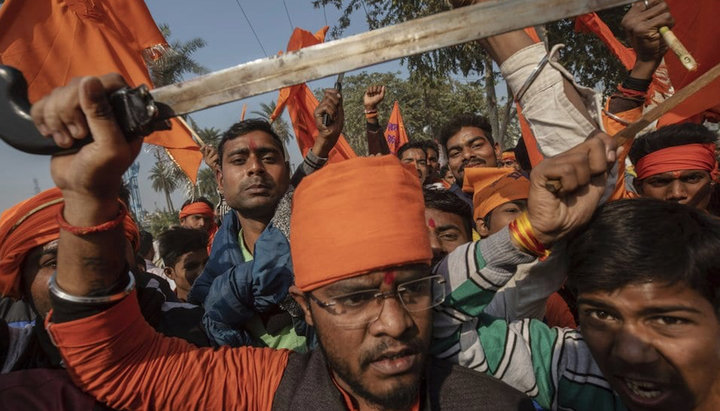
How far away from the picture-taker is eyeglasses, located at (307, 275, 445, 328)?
154cm

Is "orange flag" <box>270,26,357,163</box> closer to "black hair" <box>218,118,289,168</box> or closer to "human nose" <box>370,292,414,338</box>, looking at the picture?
"black hair" <box>218,118,289,168</box>

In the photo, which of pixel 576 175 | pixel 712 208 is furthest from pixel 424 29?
pixel 712 208

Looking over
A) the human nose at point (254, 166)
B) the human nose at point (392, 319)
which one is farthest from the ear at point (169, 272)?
the human nose at point (392, 319)

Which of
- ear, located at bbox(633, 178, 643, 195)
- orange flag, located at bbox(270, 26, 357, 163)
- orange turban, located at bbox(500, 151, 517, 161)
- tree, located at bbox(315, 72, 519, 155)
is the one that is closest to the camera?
ear, located at bbox(633, 178, 643, 195)

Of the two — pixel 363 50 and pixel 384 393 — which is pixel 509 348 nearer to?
pixel 384 393

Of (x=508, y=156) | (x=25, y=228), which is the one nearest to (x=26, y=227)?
(x=25, y=228)

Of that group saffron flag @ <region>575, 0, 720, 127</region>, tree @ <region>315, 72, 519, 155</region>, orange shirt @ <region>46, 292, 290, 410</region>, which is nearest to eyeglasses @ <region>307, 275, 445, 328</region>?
orange shirt @ <region>46, 292, 290, 410</region>

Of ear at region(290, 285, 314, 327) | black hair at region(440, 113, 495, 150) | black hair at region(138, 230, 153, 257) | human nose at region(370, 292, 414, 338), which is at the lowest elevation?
human nose at region(370, 292, 414, 338)

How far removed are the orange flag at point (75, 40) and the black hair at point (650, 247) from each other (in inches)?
129

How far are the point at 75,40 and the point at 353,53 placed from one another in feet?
10.1

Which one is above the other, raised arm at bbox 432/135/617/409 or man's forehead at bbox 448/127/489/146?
man's forehead at bbox 448/127/489/146

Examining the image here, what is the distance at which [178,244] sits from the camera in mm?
4312

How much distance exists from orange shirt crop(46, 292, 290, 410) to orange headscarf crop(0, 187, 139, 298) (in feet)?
2.00

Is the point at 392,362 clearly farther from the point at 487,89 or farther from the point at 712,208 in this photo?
the point at 487,89
